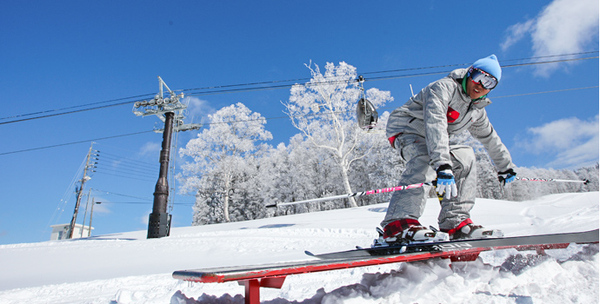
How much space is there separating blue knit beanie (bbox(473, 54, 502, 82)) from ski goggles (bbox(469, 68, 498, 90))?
0.03 meters

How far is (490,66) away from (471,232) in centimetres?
126

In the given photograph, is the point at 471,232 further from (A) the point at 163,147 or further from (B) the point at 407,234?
(A) the point at 163,147

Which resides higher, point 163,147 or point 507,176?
point 163,147

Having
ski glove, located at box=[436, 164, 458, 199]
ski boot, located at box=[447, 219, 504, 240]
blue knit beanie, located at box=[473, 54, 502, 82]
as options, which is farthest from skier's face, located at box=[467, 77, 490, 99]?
ski boot, located at box=[447, 219, 504, 240]

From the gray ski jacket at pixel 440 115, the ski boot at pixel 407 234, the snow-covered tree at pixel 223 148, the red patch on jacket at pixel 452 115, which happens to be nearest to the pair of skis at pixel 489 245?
the ski boot at pixel 407 234

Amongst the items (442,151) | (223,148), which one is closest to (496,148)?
(442,151)

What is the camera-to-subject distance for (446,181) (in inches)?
76.2

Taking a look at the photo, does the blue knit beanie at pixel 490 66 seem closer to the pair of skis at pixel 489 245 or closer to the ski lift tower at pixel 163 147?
the pair of skis at pixel 489 245

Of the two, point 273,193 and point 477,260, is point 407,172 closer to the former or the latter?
point 477,260

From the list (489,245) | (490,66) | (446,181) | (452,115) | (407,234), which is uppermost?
(490,66)

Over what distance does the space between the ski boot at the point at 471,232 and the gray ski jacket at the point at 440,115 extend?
0.56 metres

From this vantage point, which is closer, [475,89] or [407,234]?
[407,234]

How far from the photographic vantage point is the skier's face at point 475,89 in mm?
2354

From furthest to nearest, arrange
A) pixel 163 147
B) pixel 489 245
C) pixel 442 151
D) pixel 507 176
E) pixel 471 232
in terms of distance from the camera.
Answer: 1. pixel 163 147
2. pixel 507 176
3. pixel 471 232
4. pixel 442 151
5. pixel 489 245
